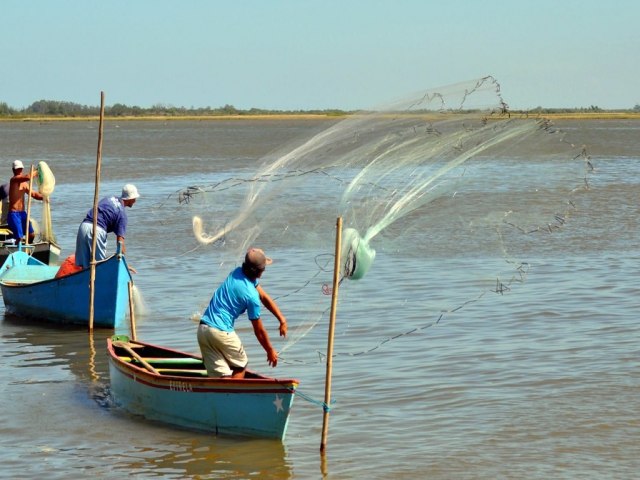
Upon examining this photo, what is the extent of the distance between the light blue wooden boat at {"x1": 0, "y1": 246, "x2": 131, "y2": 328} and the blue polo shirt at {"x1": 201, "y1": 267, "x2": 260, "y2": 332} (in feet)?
15.0

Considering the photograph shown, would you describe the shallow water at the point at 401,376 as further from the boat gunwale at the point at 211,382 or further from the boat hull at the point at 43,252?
the boat hull at the point at 43,252

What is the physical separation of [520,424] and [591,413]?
2.47 ft

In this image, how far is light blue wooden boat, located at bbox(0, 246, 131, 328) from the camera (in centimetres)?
1404

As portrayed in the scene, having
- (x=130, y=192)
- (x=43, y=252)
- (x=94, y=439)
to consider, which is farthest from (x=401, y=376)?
(x=43, y=252)

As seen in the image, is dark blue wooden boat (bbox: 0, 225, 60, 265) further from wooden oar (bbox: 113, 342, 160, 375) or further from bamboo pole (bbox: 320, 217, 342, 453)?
bamboo pole (bbox: 320, 217, 342, 453)

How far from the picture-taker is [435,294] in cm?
1597

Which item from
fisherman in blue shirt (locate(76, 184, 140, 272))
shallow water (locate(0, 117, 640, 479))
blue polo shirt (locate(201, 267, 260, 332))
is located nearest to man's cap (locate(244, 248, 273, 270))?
blue polo shirt (locate(201, 267, 260, 332))

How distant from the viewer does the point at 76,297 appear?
14430 millimetres

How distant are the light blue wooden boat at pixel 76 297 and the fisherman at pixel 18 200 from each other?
2.90 meters

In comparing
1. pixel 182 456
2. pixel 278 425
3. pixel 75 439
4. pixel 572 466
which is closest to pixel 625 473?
pixel 572 466

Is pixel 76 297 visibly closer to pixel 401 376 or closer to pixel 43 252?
pixel 401 376

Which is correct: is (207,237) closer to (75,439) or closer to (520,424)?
(75,439)

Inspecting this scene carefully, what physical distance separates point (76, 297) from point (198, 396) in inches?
207

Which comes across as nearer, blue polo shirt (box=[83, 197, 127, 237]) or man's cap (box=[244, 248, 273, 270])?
man's cap (box=[244, 248, 273, 270])
